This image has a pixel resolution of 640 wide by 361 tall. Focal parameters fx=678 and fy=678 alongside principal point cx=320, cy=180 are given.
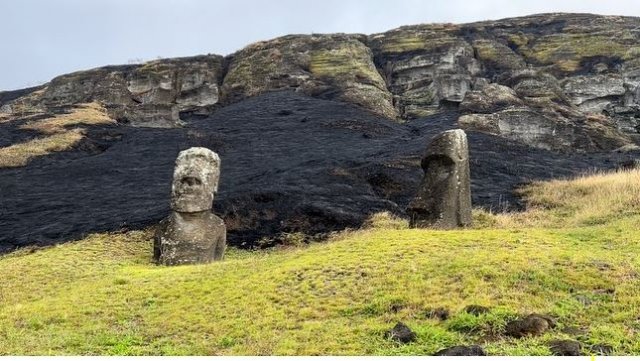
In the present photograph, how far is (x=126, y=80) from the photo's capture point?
207ft

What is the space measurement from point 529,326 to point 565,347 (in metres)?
0.93

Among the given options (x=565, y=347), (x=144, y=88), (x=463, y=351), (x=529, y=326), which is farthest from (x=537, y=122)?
(x=144, y=88)

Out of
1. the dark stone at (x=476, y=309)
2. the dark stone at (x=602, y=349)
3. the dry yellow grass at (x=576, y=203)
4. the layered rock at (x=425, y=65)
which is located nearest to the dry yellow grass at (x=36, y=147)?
the layered rock at (x=425, y=65)

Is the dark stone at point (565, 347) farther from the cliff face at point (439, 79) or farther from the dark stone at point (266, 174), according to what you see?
the cliff face at point (439, 79)

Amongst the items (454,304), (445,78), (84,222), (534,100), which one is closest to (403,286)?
(454,304)

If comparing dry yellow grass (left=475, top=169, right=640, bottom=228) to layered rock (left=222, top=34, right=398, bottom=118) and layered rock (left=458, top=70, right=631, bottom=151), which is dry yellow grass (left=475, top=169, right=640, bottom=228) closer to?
layered rock (left=458, top=70, right=631, bottom=151)

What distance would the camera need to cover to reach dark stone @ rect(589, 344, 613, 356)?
8242 millimetres

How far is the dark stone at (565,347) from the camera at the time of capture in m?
8.17

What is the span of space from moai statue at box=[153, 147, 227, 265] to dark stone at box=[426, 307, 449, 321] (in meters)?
9.27

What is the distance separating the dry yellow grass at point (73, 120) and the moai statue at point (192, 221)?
29308 mm

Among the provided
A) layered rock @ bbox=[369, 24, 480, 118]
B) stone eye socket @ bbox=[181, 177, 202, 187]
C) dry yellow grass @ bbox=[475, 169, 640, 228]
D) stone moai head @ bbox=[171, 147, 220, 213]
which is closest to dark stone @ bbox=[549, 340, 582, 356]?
stone moai head @ bbox=[171, 147, 220, 213]

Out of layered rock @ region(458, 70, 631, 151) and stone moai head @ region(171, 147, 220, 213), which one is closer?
stone moai head @ region(171, 147, 220, 213)

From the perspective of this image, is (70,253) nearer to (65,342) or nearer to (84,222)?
(84,222)

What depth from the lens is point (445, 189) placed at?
19625mm
